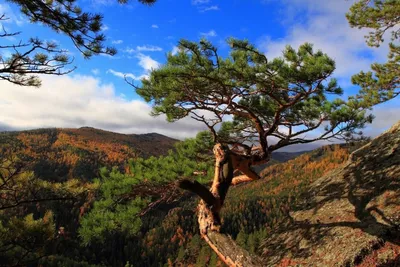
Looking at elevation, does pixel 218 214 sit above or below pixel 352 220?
above

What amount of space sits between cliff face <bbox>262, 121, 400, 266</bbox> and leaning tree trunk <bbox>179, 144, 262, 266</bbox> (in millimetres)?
2164

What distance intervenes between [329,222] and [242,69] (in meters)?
4.17

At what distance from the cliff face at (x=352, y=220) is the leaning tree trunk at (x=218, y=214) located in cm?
216

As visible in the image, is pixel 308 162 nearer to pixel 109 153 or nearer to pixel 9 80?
pixel 109 153

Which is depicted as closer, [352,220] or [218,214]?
[218,214]

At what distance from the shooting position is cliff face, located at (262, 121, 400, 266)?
5484 mm

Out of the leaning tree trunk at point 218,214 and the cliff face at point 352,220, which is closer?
the leaning tree trunk at point 218,214

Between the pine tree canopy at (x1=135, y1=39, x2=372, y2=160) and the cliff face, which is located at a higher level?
the pine tree canopy at (x1=135, y1=39, x2=372, y2=160)

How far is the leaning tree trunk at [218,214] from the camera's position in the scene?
4556 mm

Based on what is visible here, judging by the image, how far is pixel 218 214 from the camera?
5.56 meters

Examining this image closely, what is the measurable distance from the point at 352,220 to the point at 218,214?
3184mm

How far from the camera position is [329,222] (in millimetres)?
6695

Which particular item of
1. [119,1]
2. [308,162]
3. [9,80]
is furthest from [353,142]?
[308,162]

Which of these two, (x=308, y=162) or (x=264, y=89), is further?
(x=308, y=162)
